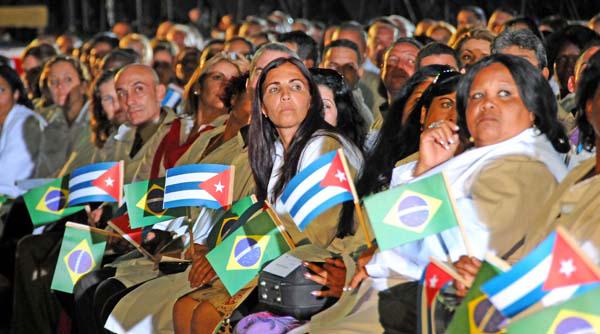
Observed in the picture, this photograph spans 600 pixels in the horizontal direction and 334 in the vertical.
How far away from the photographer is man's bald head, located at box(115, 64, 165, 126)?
24.1 ft

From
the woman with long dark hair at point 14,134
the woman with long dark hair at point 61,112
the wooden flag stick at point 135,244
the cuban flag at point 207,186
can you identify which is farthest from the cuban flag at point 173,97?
the cuban flag at point 207,186

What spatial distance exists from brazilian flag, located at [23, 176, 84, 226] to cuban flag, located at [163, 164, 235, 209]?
65.5 inches

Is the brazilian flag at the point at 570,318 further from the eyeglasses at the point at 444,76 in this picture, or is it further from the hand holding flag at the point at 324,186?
the eyeglasses at the point at 444,76

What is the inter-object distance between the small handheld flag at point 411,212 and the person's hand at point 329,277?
67 cm

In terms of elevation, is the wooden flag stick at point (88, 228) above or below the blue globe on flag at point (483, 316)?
below

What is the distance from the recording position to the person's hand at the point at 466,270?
12.7ft

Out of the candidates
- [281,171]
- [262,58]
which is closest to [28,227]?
[262,58]

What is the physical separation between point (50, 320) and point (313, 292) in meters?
3.07

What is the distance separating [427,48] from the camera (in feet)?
22.1

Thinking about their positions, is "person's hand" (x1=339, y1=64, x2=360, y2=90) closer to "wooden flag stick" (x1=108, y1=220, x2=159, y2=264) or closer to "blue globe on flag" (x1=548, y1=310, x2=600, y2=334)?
"wooden flag stick" (x1=108, y1=220, x2=159, y2=264)

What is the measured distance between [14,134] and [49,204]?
1.61m

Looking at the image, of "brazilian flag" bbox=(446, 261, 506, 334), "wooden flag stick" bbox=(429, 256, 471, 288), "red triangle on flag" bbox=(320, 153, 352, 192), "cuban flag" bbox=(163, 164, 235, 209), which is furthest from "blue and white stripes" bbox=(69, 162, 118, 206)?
"brazilian flag" bbox=(446, 261, 506, 334)

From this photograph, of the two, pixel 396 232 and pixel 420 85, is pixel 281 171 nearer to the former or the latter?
pixel 420 85

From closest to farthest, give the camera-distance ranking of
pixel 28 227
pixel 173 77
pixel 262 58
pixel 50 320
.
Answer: pixel 262 58
pixel 50 320
pixel 28 227
pixel 173 77
